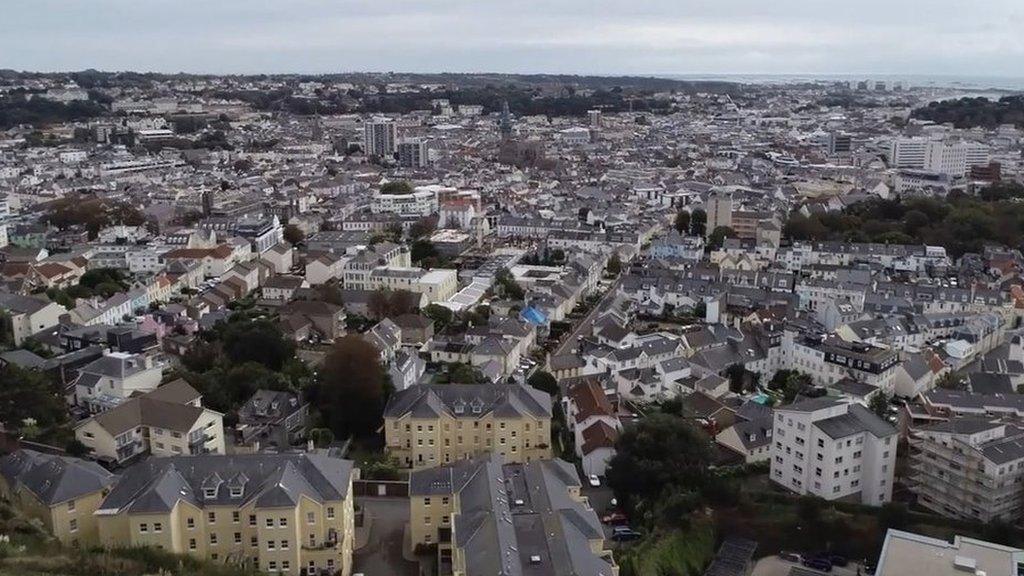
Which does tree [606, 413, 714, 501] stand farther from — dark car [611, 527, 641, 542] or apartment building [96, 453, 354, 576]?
apartment building [96, 453, 354, 576]

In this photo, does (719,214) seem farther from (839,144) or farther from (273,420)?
(839,144)

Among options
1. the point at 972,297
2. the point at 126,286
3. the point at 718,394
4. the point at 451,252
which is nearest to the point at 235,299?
the point at 126,286

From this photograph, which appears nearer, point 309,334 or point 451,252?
point 309,334

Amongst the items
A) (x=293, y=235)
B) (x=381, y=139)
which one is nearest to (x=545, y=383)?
(x=293, y=235)

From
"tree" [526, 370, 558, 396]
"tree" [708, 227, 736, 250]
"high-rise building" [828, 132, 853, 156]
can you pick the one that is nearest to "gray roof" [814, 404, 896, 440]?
"tree" [526, 370, 558, 396]

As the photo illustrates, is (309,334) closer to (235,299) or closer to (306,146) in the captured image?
(235,299)

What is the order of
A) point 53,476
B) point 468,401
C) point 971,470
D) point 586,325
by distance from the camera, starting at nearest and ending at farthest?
point 53,476, point 971,470, point 468,401, point 586,325

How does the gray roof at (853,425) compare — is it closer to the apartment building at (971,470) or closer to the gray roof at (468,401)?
the apartment building at (971,470)
